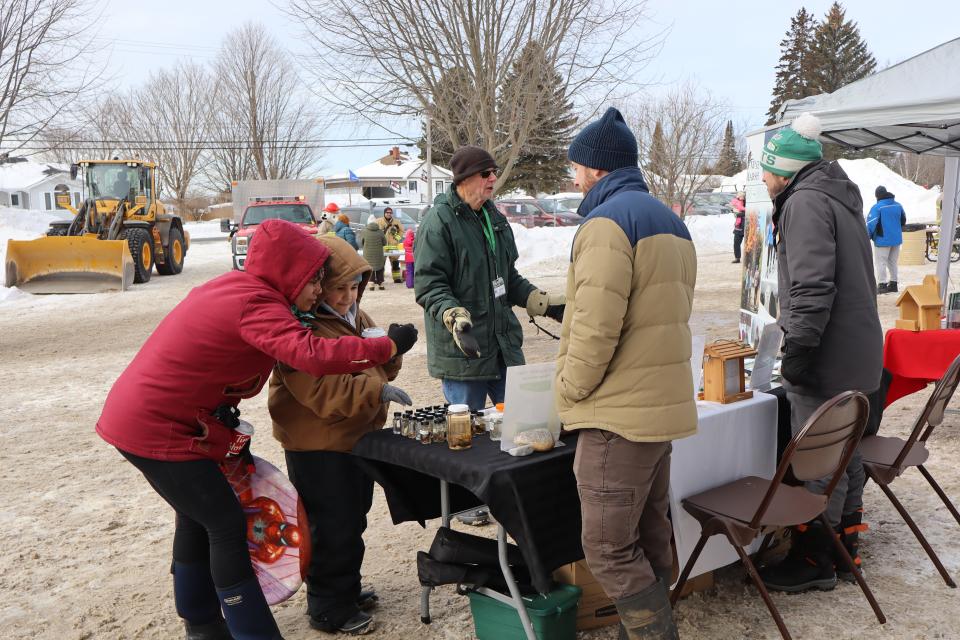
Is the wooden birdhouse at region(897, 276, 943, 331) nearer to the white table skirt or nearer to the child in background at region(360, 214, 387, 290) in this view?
the white table skirt

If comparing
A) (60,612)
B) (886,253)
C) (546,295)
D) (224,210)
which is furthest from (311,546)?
(224,210)

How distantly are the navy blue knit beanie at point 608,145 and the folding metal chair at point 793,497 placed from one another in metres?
1.08

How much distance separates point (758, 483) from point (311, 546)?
177cm

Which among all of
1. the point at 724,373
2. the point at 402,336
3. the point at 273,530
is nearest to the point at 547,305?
the point at 724,373

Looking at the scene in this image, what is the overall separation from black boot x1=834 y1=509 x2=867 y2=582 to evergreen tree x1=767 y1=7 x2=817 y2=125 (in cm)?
4990

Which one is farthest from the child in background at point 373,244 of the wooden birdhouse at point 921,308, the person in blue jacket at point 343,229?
the wooden birdhouse at point 921,308

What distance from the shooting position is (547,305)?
365 cm

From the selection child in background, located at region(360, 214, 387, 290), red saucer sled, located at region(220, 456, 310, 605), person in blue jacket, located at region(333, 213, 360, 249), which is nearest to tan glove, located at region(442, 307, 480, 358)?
red saucer sled, located at region(220, 456, 310, 605)

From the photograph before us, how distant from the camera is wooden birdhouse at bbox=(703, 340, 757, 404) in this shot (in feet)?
10.5

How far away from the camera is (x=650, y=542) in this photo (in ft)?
8.70

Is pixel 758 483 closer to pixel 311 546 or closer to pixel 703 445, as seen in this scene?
pixel 703 445

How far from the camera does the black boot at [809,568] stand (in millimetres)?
3266

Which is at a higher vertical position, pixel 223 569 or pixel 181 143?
pixel 181 143

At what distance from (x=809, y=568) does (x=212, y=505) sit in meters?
2.38
